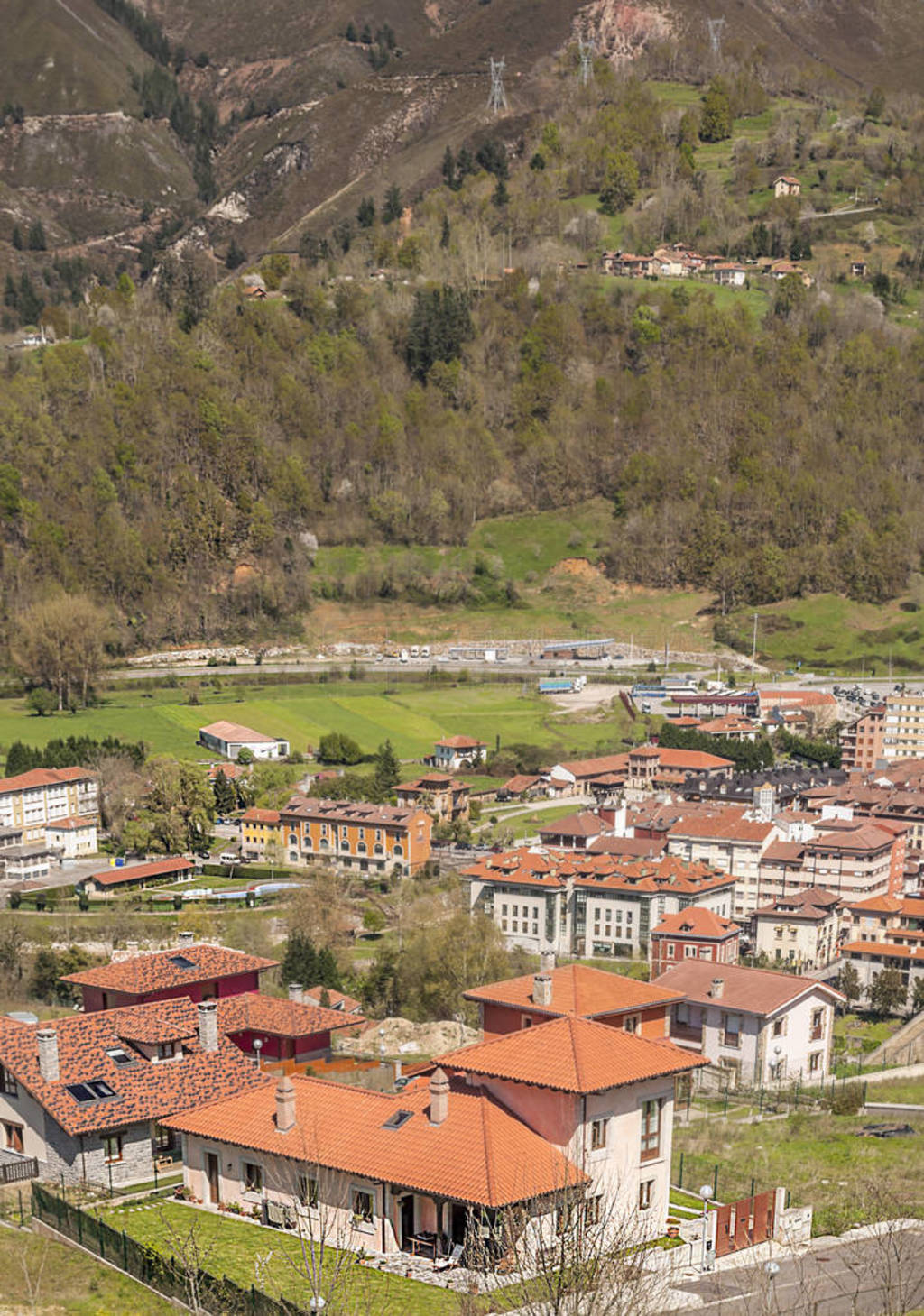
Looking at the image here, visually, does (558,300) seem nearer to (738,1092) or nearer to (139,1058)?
(738,1092)

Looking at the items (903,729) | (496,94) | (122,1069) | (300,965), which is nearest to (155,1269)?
(122,1069)

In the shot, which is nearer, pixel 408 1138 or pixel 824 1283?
pixel 824 1283

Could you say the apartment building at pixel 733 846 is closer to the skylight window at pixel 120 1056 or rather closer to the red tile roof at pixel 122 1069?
the red tile roof at pixel 122 1069

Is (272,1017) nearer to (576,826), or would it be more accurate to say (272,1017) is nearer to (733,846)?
(733,846)

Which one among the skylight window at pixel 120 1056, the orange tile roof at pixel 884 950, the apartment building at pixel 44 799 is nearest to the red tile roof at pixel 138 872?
the apartment building at pixel 44 799

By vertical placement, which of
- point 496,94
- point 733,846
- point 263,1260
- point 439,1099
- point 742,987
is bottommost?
point 733,846
